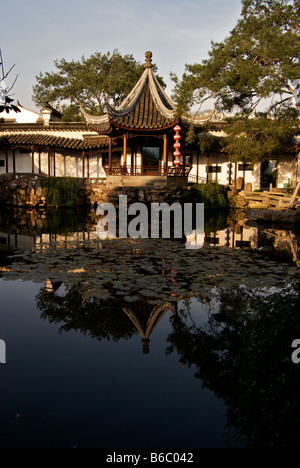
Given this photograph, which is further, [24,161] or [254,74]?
[24,161]

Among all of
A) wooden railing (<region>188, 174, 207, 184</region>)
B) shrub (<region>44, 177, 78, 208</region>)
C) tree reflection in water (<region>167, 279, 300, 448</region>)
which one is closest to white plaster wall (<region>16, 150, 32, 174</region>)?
shrub (<region>44, 177, 78, 208</region>)

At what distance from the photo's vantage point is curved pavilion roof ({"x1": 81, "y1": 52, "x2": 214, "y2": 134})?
16.6 metres

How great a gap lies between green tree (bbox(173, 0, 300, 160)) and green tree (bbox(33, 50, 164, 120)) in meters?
16.3

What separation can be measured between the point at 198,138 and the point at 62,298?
15832mm

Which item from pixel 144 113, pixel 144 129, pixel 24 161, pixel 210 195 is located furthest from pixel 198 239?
pixel 24 161

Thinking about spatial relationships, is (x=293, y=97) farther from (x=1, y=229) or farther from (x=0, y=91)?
(x=0, y=91)

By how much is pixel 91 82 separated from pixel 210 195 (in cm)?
1845

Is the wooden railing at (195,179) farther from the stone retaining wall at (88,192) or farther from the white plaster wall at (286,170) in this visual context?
the stone retaining wall at (88,192)

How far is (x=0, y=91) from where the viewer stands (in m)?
3.19

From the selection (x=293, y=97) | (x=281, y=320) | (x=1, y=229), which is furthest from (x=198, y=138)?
(x=281, y=320)

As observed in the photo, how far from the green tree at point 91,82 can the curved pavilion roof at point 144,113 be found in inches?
478

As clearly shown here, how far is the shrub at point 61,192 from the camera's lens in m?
17.3

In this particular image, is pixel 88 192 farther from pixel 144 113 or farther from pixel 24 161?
pixel 24 161

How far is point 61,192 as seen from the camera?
17547 mm
